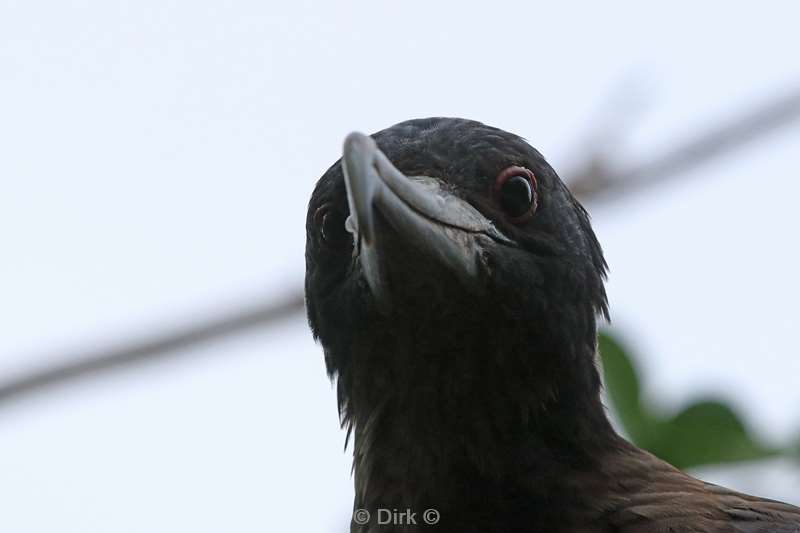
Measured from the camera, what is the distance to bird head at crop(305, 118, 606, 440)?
13.7 ft

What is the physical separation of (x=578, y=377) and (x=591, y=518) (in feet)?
1.79

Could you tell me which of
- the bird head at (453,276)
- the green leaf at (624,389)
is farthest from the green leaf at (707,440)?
the bird head at (453,276)

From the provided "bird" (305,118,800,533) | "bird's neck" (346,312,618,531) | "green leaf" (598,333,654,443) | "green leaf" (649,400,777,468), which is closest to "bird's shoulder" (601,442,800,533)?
"bird" (305,118,800,533)

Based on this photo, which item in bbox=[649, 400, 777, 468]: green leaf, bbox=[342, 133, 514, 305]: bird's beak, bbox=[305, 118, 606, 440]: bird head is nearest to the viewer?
bbox=[342, 133, 514, 305]: bird's beak

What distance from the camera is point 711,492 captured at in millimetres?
4488

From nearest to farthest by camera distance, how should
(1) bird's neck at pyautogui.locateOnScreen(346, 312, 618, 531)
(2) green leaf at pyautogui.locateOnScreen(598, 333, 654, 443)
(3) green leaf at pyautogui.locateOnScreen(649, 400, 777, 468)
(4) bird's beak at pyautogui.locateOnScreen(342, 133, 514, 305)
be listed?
(4) bird's beak at pyautogui.locateOnScreen(342, 133, 514, 305) → (1) bird's neck at pyautogui.locateOnScreen(346, 312, 618, 531) → (3) green leaf at pyautogui.locateOnScreen(649, 400, 777, 468) → (2) green leaf at pyautogui.locateOnScreen(598, 333, 654, 443)

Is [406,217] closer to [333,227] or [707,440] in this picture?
[333,227]

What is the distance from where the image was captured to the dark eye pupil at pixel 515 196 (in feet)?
14.7

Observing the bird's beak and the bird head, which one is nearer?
the bird's beak

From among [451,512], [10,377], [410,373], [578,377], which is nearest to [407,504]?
[451,512]

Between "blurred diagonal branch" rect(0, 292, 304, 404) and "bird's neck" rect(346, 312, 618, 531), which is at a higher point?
"blurred diagonal branch" rect(0, 292, 304, 404)

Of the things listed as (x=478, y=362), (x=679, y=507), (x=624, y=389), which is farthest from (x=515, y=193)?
(x=624, y=389)

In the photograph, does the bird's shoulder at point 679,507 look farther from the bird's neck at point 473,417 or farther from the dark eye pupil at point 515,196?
the dark eye pupil at point 515,196

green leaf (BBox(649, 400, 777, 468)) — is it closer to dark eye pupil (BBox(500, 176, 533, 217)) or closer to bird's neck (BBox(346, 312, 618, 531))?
bird's neck (BBox(346, 312, 618, 531))
